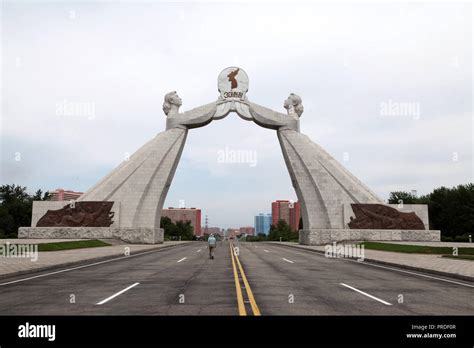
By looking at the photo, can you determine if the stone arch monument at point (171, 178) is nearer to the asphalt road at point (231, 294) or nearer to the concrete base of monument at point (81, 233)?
the concrete base of monument at point (81, 233)

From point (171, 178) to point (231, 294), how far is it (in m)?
35.8

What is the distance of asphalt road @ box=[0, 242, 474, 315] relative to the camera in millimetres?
7141

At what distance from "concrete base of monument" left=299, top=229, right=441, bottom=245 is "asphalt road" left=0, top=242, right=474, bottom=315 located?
25.5 metres

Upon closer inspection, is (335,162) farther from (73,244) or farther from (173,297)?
(173,297)

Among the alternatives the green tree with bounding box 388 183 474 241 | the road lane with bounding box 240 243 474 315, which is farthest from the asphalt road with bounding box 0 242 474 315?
the green tree with bounding box 388 183 474 241

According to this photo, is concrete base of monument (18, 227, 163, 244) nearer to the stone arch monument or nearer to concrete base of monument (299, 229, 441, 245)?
the stone arch monument

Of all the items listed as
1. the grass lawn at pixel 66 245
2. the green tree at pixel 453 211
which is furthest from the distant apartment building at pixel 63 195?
the green tree at pixel 453 211

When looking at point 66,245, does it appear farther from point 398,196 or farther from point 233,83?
point 398,196

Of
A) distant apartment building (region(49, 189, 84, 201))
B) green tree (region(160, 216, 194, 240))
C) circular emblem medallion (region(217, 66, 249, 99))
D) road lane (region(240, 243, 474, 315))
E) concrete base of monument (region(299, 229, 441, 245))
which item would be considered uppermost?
circular emblem medallion (region(217, 66, 249, 99))

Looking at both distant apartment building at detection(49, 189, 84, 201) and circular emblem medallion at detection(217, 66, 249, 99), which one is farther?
distant apartment building at detection(49, 189, 84, 201)

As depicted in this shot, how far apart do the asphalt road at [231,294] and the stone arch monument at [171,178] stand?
26.1 metres

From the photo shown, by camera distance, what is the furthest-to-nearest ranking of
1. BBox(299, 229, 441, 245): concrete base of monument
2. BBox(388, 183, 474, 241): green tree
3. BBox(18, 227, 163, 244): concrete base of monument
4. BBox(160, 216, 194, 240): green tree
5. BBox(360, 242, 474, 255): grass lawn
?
BBox(160, 216, 194, 240): green tree, BBox(388, 183, 474, 241): green tree, BBox(299, 229, 441, 245): concrete base of monument, BBox(18, 227, 163, 244): concrete base of monument, BBox(360, 242, 474, 255): grass lawn

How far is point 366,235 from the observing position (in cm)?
3800

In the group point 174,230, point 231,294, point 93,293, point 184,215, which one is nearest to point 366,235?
point 231,294
